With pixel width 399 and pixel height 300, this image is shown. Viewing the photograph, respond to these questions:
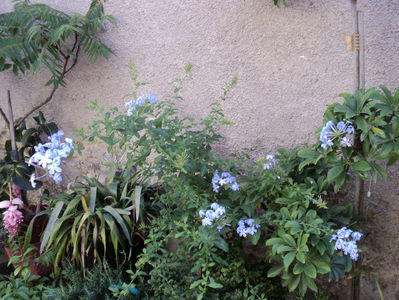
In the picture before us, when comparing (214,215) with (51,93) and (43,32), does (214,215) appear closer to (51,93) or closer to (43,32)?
(43,32)

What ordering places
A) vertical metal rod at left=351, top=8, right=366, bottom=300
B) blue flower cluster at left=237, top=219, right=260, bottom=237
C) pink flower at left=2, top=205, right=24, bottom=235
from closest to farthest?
blue flower cluster at left=237, top=219, right=260, bottom=237, vertical metal rod at left=351, top=8, right=366, bottom=300, pink flower at left=2, top=205, right=24, bottom=235

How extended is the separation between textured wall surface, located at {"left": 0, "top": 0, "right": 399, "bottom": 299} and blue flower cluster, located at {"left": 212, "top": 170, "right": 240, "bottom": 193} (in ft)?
2.06

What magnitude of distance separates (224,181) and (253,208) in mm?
229

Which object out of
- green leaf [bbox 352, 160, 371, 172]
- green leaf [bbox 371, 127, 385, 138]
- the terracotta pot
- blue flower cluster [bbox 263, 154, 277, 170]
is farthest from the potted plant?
green leaf [bbox 371, 127, 385, 138]

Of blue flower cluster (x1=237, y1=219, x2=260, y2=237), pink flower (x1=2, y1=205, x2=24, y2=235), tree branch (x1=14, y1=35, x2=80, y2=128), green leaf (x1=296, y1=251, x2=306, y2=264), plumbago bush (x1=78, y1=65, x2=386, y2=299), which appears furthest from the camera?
tree branch (x1=14, y1=35, x2=80, y2=128)

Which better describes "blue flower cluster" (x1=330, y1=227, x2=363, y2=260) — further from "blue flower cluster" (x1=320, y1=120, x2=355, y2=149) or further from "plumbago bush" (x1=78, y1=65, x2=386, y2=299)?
"blue flower cluster" (x1=320, y1=120, x2=355, y2=149)

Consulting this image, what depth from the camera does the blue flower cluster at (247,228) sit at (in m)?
2.03

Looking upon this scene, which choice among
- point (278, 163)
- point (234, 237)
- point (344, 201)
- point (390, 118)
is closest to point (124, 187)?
point (234, 237)

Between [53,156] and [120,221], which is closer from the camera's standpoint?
[53,156]

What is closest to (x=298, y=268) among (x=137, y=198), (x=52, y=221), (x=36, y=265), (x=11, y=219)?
(x=137, y=198)

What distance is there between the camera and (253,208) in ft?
7.03

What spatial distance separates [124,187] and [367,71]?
172 cm

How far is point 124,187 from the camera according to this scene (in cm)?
256

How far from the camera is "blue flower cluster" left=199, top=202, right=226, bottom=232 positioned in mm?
1927
